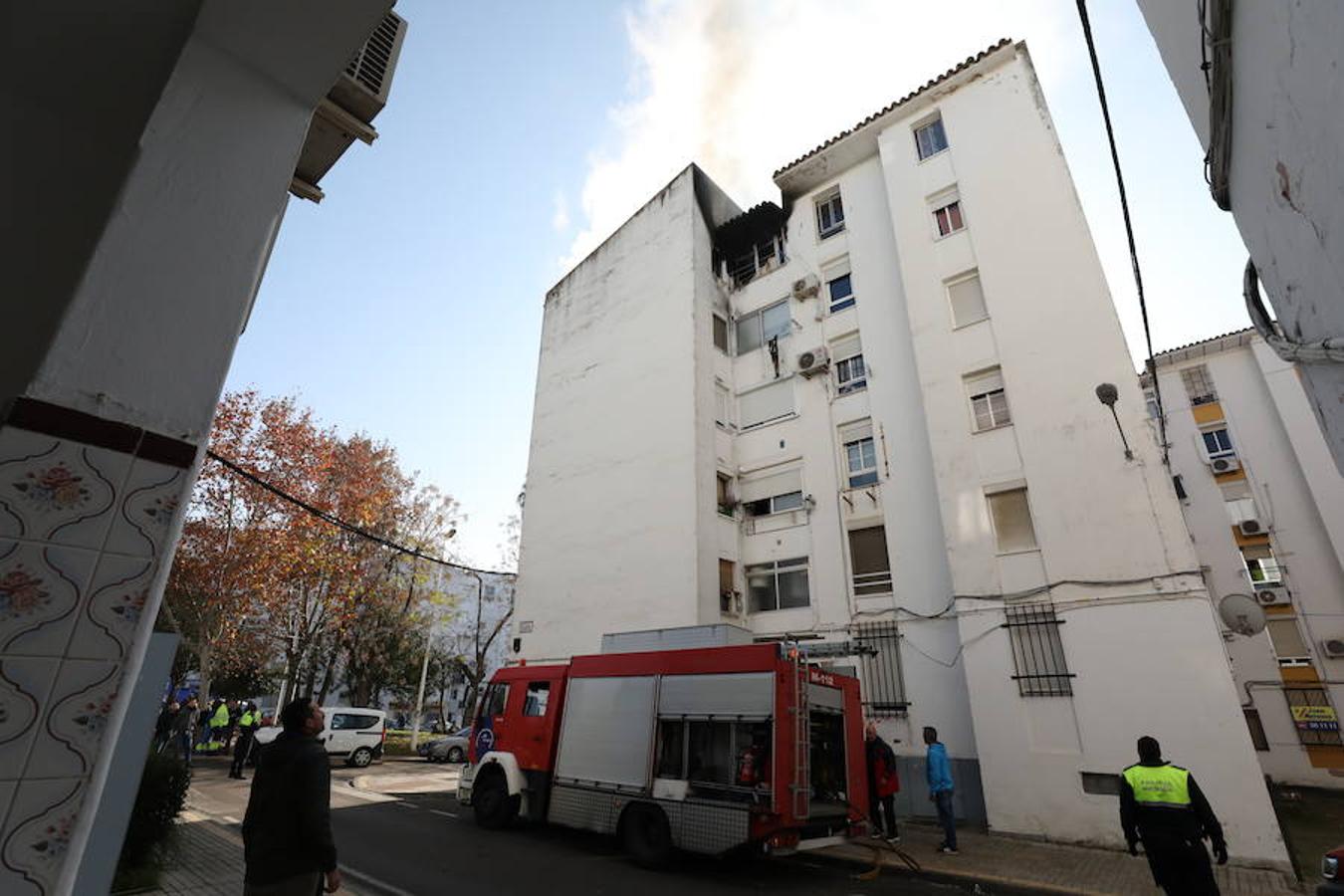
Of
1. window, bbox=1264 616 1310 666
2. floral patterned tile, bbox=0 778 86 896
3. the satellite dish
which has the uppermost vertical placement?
window, bbox=1264 616 1310 666

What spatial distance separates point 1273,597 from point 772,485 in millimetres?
18796

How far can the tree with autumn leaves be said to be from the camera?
60.4 feet

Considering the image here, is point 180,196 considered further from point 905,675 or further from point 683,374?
point 683,374

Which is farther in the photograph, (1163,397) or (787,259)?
(1163,397)

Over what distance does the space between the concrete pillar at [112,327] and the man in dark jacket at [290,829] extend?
3.03m

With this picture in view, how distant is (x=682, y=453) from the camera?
1758cm

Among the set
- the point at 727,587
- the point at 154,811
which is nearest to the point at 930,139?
the point at 727,587

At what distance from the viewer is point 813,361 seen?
17422 mm

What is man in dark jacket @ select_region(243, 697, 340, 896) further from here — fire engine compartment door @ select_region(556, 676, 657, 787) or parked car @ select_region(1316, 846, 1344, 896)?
parked car @ select_region(1316, 846, 1344, 896)

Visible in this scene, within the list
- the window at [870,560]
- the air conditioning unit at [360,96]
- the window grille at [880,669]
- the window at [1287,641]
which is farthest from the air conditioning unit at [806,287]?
the window at [1287,641]

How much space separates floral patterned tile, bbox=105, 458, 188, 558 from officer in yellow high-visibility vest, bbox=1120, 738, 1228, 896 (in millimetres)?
7254

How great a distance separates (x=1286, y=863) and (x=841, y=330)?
526 inches

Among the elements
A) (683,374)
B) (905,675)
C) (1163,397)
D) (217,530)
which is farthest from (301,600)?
(1163,397)

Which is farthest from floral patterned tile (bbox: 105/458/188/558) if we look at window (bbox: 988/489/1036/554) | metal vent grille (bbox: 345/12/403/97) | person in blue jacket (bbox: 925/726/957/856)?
window (bbox: 988/489/1036/554)
